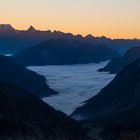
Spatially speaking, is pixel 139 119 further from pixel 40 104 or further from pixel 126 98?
pixel 126 98

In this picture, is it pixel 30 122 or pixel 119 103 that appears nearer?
pixel 30 122

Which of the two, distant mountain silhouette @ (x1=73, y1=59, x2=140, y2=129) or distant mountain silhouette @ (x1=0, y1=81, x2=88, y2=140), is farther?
distant mountain silhouette @ (x1=73, y1=59, x2=140, y2=129)

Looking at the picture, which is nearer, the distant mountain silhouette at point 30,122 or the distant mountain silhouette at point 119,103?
the distant mountain silhouette at point 30,122

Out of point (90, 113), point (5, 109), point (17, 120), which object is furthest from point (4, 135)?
point (90, 113)

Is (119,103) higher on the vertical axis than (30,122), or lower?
lower
